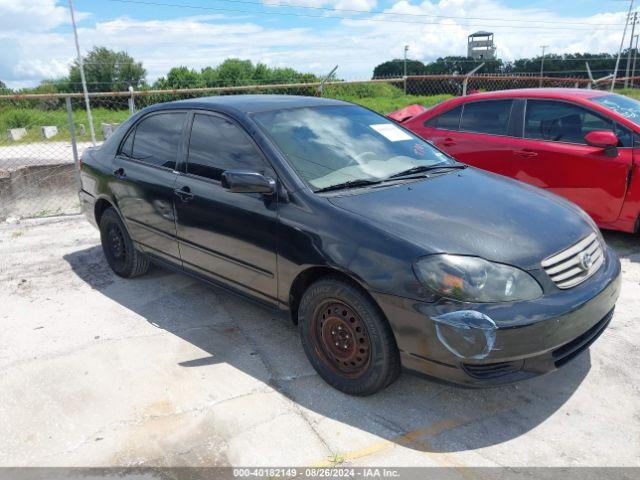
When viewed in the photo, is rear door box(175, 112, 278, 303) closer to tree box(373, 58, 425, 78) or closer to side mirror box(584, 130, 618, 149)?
side mirror box(584, 130, 618, 149)

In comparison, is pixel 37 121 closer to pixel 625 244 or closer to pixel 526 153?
pixel 526 153

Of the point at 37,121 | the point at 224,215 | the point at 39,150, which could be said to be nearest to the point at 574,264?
the point at 224,215

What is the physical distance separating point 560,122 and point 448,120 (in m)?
1.23

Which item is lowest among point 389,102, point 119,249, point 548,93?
point 119,249

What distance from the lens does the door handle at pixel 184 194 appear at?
149 inches

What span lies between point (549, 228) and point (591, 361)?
1.01 metres

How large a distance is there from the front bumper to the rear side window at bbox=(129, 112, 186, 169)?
2226 millimetres

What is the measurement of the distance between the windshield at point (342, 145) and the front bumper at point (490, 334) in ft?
3.32

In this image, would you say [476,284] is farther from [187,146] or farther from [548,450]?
[187,146]

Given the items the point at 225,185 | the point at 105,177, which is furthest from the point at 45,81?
the point at 225,185

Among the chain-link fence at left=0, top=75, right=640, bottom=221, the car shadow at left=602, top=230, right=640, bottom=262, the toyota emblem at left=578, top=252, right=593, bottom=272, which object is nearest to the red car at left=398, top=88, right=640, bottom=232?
the car shadow at left=602, top=230, right=640, bottom=262

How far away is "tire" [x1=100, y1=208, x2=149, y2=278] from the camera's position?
473 cm

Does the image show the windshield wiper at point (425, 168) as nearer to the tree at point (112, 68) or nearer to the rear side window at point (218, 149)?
the rear side window at point (218, 149)

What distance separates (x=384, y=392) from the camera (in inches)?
Result: 122
